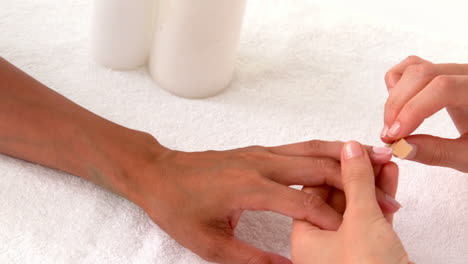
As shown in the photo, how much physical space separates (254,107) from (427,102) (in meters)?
0.35

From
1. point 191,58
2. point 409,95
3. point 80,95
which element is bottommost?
point 80,95

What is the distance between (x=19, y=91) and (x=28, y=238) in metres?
0.22

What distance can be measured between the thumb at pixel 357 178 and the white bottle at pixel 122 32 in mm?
418

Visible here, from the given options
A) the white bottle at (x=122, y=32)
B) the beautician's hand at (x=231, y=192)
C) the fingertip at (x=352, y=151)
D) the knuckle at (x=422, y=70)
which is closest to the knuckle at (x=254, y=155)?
the beautician's hand at (x=231, y=192)

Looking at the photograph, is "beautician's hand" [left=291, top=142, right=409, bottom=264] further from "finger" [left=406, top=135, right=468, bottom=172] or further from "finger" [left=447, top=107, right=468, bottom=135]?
"finger" [left=447, top=107, right=468, bottom=135]

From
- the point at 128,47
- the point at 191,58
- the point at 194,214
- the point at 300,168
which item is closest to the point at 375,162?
the point at 300,168

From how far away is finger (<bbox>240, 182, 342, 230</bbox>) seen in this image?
81 centimetres

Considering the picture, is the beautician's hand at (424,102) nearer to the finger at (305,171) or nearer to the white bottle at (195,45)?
the finger at (305,171)

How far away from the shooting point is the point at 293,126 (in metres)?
1.09

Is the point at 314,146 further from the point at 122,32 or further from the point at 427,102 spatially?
Answer: the point at 122,32

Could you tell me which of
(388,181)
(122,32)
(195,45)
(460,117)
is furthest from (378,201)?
(122,32)

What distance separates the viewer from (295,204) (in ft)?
2.69

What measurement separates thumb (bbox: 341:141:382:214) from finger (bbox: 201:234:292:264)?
4.9 inches

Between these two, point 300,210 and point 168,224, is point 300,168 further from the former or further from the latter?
point 168,224
